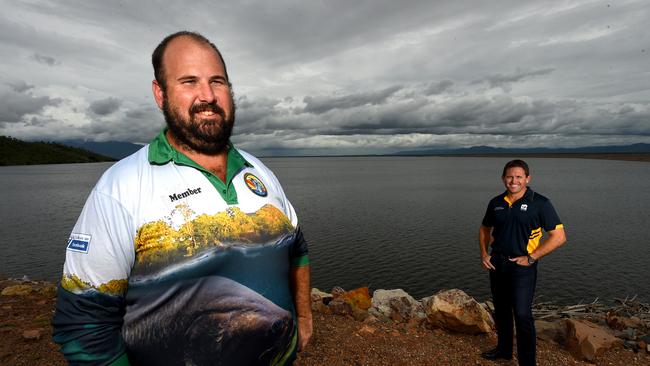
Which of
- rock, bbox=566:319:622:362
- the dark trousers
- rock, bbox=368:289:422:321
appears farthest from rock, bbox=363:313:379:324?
rock, bbox=566:319:622:362

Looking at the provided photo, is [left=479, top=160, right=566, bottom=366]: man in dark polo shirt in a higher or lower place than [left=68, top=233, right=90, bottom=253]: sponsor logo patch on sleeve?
lower

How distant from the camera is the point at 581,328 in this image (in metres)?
8.95

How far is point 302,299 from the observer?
291cm

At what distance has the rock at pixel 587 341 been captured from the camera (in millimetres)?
8509

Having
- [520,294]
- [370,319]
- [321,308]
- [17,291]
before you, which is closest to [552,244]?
[520,294]

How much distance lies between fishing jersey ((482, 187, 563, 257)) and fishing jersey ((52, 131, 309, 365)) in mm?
6161

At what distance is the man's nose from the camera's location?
2.20 meters

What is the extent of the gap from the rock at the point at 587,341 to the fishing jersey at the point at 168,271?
9711 millimetres

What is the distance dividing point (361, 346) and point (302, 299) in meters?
6.49

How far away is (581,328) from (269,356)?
33.0 ft

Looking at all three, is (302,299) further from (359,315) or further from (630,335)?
(630,335)

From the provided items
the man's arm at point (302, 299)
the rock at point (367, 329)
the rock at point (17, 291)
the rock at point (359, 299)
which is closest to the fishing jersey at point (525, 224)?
the rock at point (367, 329)

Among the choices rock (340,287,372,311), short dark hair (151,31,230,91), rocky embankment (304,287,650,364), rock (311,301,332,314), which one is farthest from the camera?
rock (340,287,372,311)

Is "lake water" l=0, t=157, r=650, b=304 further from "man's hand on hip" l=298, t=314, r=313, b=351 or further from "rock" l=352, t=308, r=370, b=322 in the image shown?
"man's hand on hip" l=298, t=314, r=313, b=351
